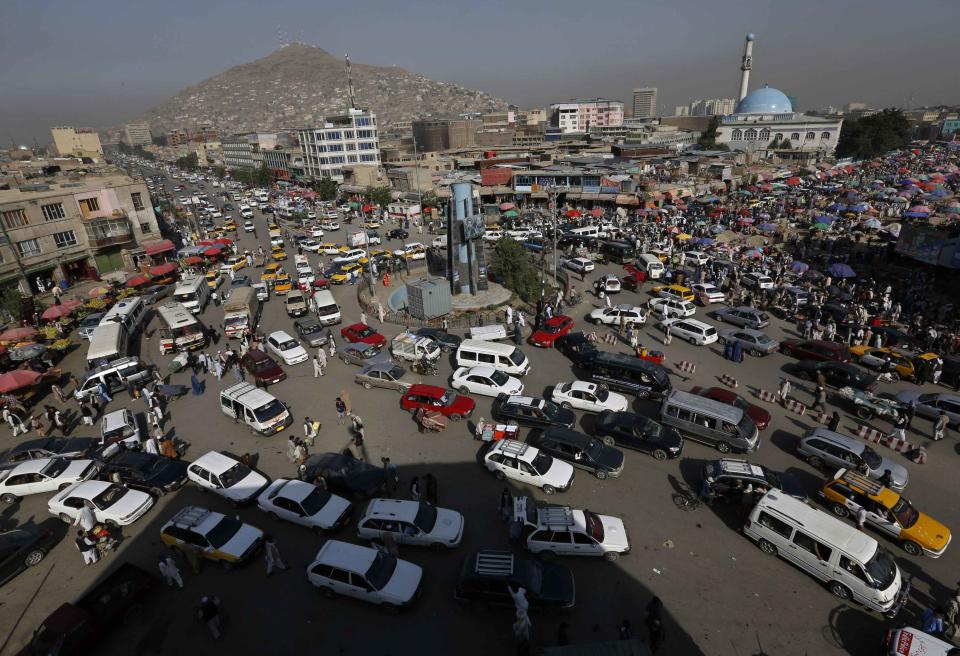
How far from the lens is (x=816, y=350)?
21.8 m

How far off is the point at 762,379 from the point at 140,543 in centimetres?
2364

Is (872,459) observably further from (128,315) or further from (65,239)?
(65,239)

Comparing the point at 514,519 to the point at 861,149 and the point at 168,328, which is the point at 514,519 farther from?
the point at 861,149

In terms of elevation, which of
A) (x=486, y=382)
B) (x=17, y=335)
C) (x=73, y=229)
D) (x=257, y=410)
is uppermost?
(x=73, y=229)

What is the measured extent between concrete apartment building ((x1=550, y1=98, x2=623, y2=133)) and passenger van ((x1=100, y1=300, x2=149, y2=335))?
14437cm

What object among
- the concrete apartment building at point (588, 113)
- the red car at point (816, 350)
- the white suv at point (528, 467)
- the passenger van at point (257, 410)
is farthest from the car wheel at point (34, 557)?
the concrete apartment building at point (588, 113)

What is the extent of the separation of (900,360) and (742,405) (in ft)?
30.5

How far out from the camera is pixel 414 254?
1661 inches

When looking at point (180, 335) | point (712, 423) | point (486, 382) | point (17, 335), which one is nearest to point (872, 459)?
point (712, 423)

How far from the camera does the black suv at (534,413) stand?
55.5 ft

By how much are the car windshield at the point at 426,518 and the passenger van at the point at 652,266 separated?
1047 inches

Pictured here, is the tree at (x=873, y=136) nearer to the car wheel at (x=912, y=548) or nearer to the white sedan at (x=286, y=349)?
the car wheel at (x=912, y=548)

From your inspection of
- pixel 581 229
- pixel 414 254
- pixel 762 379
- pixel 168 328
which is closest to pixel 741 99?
pixel 581 229

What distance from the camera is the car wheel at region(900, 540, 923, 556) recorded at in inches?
463
